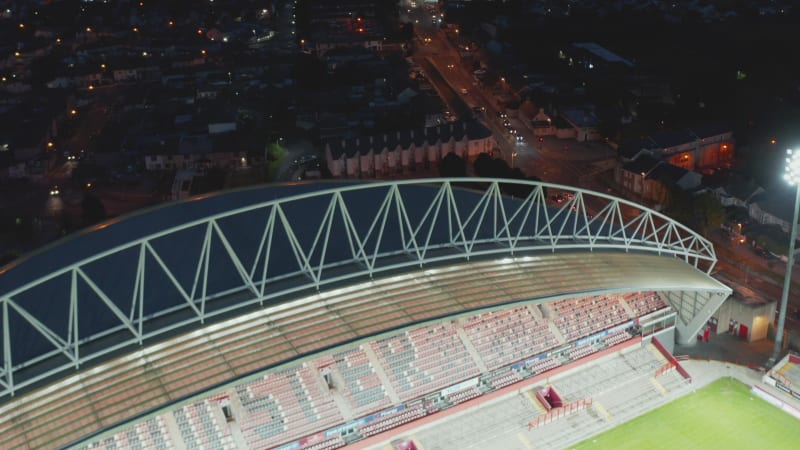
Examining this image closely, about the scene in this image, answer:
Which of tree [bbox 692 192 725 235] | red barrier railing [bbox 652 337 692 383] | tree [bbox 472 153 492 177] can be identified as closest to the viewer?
red barrier railing [bbox 652 337 692 383]

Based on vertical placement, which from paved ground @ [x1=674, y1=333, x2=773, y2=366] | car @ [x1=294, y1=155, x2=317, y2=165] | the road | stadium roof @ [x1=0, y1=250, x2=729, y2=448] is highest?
stadium roof @ [x1=0, y1=250, x2=729, y2=448]

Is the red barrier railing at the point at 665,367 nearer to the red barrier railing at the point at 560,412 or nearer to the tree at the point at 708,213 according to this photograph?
the red barrier railing at the point at 560,412

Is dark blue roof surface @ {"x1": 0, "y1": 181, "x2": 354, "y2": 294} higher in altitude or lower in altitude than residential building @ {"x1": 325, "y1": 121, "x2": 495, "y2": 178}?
higher

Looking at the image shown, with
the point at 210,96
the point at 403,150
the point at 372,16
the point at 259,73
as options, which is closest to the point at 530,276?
the point at 403,150

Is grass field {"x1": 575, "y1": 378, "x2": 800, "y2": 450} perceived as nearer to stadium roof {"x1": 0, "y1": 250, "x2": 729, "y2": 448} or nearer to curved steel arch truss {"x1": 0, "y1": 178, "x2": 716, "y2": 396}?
stadium roof {"x1": 0, "y1": 250, "x2": 729, "y2": 448}

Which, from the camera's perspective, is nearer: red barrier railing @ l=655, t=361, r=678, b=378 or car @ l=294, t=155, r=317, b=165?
red barrier railing @ l=655, t=361, r=678, b=378

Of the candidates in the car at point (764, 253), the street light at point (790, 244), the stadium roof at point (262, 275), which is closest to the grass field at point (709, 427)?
the street light at point (790, 244)

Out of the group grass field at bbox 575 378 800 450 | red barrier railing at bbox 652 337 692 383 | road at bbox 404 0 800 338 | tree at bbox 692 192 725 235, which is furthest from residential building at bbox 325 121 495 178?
grass field at bbox 575 378 800 450

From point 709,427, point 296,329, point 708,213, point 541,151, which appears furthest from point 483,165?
point 296,329
